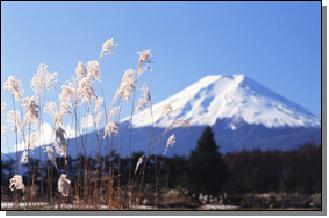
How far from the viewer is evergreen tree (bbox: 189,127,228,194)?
1020cm

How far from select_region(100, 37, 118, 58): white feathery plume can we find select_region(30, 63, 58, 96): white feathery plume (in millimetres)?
288

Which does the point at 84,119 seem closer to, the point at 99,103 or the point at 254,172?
the point at 99,103

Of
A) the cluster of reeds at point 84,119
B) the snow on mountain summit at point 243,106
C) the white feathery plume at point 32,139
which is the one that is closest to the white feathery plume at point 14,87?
the cluster of reeds at point 84,119

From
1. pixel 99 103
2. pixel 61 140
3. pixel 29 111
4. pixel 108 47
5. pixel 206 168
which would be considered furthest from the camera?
pixel 206 168

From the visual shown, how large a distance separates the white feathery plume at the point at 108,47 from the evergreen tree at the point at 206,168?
7222mm

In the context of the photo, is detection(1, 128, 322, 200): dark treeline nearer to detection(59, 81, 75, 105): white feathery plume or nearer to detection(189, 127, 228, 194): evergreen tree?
detection(189, 127, 228, 194): evergreen tree

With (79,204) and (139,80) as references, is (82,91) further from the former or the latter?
(79,204)

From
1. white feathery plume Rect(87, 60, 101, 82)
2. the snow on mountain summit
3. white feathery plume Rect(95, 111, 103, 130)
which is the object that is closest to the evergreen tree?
white feathery plume Rect(95, 111, 103, 130)

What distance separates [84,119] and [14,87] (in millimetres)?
394

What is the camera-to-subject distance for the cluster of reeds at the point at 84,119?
9.35ft

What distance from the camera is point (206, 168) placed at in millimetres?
10406

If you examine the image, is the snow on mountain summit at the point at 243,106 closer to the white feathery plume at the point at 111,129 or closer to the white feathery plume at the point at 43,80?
the white feathery plume at the point at 43,80

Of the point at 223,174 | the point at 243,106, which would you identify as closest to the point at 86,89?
the point at 223,174

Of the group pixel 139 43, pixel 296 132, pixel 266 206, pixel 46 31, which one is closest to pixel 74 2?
pixel 46 31
